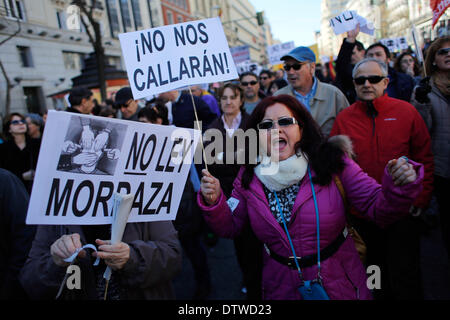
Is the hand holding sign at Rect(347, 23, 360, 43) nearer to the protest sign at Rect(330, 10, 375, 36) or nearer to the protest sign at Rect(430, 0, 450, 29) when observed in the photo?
the protest sign at Rect(330, 10, 375, 36)

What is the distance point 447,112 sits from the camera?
265 cm

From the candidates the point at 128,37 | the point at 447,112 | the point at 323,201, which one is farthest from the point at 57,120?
the point at 447,112

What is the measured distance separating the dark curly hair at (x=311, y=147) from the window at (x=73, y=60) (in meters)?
17.8

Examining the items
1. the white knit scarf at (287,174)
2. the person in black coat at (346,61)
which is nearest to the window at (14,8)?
the white knit scarf at (287,174)

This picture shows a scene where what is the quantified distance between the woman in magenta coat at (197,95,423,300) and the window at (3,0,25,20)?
2.12 meters

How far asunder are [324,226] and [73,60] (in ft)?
65.3

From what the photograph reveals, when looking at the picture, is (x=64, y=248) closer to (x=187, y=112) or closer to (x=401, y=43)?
(x=187, y=112)

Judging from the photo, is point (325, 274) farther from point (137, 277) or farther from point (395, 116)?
point (395, 116)

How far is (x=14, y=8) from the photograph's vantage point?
8.42ft

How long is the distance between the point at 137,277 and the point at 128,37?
1.48 m

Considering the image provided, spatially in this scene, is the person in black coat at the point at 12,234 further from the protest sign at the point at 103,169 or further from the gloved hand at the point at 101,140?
the gloved hand at the point at 101,140

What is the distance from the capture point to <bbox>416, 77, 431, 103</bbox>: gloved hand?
2.70m

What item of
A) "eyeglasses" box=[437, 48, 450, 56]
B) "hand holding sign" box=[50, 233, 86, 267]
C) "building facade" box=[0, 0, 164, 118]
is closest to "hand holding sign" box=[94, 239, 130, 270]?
"hand holding sign" box=[50, 233, 86, 267]
